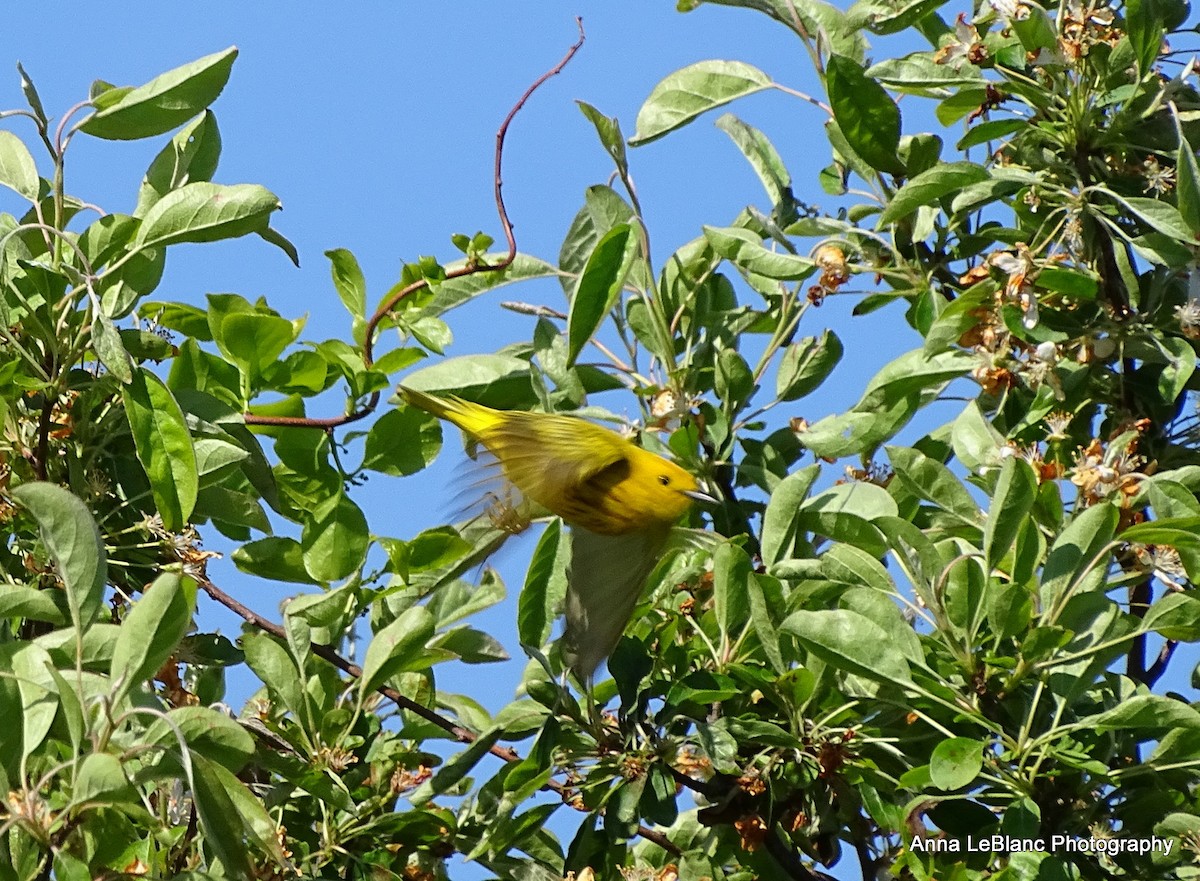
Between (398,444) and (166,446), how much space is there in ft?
1.89

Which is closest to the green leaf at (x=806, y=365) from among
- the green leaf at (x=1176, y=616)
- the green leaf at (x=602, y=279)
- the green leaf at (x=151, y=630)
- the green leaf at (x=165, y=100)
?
Answer: the green leaf at (x=602, y=279)

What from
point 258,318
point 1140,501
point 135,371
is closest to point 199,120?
point 258,318

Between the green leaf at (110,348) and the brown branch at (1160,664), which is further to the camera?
the brown branch at (1160,664)

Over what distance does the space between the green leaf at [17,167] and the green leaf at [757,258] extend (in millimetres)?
1156

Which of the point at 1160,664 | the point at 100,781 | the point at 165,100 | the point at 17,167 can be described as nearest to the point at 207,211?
the point at 165,100

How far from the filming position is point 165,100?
214 centimetres

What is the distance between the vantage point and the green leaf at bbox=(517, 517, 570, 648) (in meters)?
2.32

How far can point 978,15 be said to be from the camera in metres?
2.78

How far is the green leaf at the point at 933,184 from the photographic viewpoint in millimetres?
2357

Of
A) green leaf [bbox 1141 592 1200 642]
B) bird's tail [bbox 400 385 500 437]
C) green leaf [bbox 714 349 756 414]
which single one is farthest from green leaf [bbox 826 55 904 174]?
green leaf [bbox 1141 592 1200 642]

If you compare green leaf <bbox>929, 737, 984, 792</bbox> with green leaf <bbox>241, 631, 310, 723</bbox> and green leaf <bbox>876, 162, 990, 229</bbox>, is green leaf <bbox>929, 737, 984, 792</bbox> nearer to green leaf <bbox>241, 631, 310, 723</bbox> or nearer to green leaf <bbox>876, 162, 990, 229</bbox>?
green leaf <bbox>876, 162, 990, 229</bbox>

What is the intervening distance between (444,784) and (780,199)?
1298 millimetres

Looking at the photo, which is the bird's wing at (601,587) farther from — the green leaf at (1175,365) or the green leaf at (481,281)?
the green leaf at (1175,365)

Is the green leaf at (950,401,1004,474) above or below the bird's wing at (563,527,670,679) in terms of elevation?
above
